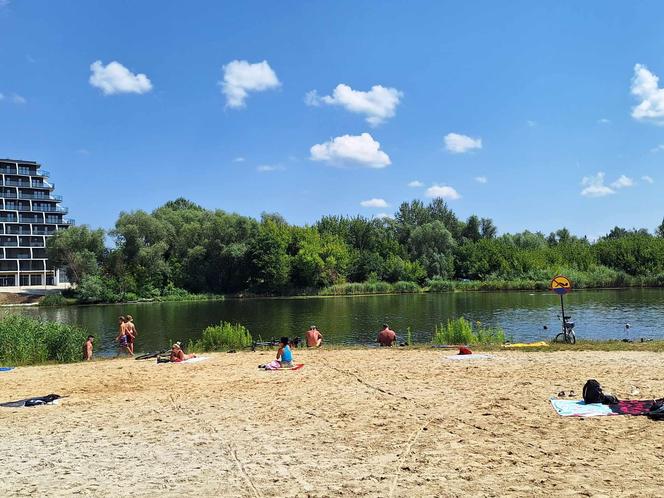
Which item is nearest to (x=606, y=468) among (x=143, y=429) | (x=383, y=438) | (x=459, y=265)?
(x=383, y=438)

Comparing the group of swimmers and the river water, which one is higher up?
the group of swimmers

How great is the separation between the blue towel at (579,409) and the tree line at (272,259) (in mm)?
72253

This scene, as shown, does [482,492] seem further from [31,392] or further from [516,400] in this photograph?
[31,392]

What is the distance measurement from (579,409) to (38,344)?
20470 mm

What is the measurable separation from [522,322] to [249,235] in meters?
60.7

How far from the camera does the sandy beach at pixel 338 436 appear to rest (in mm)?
6871

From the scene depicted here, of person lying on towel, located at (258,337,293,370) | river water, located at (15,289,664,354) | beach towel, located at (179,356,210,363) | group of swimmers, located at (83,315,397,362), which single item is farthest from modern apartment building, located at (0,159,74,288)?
person lying on towel, located at (258,337,293,370)

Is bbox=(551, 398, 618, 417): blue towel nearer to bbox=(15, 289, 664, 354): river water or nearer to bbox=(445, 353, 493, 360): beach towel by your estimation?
bbox=(445, 353, 493, 360): beach towel

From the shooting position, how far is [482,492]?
6.39 meters

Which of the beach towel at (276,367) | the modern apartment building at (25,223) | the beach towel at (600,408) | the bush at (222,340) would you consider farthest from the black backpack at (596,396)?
the modern apartment building at (25,223)

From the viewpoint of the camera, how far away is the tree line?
267ft

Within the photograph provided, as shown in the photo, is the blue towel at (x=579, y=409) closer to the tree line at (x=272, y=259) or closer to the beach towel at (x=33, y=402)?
the beach towel at (x=33, y=402)

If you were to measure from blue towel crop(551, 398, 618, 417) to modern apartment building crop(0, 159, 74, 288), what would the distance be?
112m

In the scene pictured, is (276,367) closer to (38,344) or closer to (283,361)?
(283,361)
